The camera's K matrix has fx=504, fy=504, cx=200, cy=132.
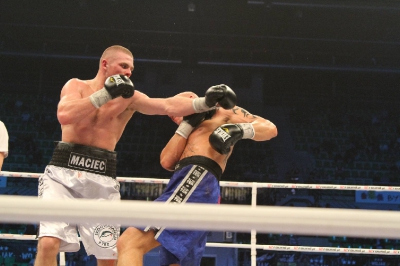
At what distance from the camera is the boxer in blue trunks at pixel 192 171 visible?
6.28ft

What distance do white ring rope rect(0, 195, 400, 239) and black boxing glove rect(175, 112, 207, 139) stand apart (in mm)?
1464

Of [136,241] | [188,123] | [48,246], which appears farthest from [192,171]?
[48,246]

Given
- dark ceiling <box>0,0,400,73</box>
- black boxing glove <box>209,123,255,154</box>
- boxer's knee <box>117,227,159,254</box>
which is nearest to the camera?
boxer's knee <box>117,227,159,254</box>

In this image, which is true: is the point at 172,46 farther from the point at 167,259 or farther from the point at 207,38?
the point at 167,259

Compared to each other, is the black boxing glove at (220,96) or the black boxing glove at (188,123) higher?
the black boxing glove at (220,96)

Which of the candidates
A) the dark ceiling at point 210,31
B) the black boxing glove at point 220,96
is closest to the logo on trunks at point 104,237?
the black boxing glove at point 220,96

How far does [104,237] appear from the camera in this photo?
2.09 m

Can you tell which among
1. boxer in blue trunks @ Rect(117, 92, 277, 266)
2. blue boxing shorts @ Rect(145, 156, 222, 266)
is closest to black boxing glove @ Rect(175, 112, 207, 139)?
boxer in blue trunks @ Rect(117, 92, 277, 266)

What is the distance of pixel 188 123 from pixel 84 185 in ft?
1.70

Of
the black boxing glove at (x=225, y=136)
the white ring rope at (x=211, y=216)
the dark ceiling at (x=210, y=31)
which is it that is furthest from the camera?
the dark ceiling at (x=210, y=31)

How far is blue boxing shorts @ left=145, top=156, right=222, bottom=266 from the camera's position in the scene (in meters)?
1.92

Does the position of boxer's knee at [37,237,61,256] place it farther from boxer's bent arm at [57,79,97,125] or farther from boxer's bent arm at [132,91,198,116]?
boxer's bent arm at [132,91,198,116]

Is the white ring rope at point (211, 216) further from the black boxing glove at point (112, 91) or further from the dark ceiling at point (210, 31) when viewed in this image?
the dark ceiling at point (210, 31)

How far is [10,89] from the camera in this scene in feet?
33.6
